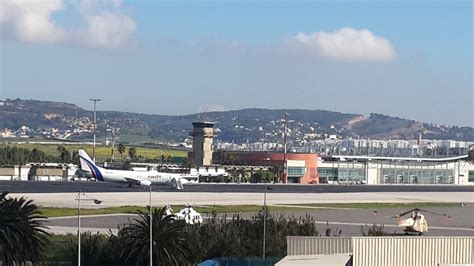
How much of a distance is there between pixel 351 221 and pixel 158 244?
4101cm

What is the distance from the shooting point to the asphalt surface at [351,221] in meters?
74.2

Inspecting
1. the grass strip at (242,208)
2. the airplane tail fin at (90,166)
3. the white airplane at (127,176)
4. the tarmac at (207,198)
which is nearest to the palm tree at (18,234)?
the grass strip at (242,208)

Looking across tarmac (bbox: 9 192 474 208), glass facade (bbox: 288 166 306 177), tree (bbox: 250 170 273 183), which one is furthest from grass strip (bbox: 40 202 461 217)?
glass facade (bbox: 288 166 306 177)

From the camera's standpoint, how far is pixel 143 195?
11875cm

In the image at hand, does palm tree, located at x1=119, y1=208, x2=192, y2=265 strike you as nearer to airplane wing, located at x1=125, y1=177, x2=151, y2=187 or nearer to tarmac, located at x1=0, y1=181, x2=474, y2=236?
tarmac, located at x1=0, y1=181, x2=474, y2=236

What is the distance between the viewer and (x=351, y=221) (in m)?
86.6

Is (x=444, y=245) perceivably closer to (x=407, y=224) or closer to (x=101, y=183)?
(x=407, y=224)

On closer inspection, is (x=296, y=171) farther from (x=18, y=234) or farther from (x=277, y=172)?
(x=18, y=234)

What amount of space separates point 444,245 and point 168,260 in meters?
15.4

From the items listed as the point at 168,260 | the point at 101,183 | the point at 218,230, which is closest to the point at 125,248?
the point at 168,260

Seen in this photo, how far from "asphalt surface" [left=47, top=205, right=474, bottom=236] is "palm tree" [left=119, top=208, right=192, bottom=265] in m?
18.7

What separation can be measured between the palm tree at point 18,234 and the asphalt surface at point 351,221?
1912 cm

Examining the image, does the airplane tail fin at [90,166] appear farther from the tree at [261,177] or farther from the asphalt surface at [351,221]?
the asphalt surface at [351,221]

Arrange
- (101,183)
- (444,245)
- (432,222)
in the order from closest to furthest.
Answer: (444,245) → (432,222) → (101,183)
